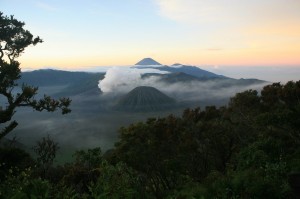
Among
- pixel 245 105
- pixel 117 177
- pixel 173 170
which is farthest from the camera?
pixel 245 105

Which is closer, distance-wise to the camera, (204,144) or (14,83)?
(14,83)

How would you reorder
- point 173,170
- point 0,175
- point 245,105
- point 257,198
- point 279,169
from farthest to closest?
point 245,105, point 173,170, point 0,175, point 279,169, point 257,198

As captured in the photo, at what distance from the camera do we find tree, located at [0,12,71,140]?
21.7 meters

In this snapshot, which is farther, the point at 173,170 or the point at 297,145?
the point at 173,170

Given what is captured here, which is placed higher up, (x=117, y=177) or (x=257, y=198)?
(x=117, y=177)

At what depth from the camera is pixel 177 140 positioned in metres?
31.0

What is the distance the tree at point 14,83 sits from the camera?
71.2 ft

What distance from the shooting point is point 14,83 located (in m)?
22.3

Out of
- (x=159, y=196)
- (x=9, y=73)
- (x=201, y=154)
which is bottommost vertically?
(x=159, y=196)

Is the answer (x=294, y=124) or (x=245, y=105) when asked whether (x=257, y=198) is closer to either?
(x=294, y=124)

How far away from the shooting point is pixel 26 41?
2508cm

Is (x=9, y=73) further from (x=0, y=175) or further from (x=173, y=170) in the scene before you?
(x=173, y=170)

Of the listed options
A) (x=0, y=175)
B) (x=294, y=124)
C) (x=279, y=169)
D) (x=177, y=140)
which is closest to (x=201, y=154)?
(x=177, y=140)

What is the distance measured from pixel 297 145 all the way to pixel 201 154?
28.2ft
